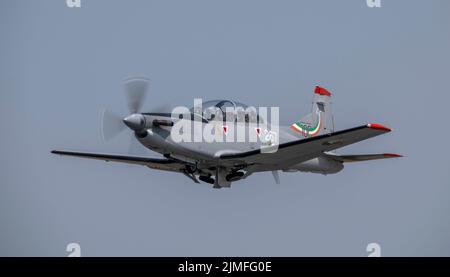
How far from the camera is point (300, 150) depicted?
2366 cm

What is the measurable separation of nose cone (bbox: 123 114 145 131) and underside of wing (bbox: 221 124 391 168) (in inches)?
116

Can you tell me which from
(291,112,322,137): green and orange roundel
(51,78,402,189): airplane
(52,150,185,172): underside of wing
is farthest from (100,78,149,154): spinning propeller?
(291,112,322,137): green and orange roundel

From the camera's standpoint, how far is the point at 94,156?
89.6 feet

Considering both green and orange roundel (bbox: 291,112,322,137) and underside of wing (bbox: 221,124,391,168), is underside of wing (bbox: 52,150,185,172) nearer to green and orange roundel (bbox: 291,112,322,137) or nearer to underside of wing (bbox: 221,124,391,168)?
underside of wing (bbox: 221,124,391,168)

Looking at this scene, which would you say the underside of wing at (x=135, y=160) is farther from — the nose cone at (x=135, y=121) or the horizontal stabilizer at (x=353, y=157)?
A: the horizontal stabilizer at (x=353, y=157)

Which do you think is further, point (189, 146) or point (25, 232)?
point (25, 232)

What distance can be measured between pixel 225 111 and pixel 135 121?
9.98ft

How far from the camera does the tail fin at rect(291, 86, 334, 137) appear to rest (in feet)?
92.1
